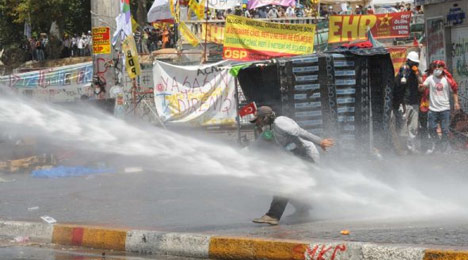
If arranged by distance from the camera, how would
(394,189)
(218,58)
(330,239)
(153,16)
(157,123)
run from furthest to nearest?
(153,16) → (218,58) → (157,123) → (394,189) → (330,239)

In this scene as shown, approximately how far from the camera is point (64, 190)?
1350 centimetres

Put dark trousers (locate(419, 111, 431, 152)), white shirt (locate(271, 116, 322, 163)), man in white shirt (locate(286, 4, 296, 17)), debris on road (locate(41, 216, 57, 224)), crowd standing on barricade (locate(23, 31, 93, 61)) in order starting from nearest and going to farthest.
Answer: white shirt (locate(271, 116, 322, 163)) < debris on road (locate(41, 216, 57, 224)) < dark trousers (locate(419, 111, 431, 152)) < man in white shirt (locate(286, 4, 296, 17)) < crowd standing on barricade (locate(23, 31, 93, 61))

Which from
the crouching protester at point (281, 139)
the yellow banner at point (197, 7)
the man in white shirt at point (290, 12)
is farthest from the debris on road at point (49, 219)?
the man in white shirt at point (290, 12)

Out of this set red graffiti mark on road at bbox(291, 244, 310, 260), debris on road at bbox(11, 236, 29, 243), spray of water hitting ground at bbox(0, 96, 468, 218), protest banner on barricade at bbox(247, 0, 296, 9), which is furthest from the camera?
protest banner on barricade at bbox(247, 0, 296, 9)

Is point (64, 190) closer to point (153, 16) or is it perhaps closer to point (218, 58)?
point (218, 58)

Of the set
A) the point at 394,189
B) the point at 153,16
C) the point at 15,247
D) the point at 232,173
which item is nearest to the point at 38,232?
the point at 15,247

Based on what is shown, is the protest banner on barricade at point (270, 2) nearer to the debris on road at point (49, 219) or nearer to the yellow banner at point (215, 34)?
the yellow banner at point (215, 34)

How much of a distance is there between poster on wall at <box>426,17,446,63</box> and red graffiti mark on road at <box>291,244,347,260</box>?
1206cm

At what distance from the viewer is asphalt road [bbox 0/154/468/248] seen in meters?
7.95

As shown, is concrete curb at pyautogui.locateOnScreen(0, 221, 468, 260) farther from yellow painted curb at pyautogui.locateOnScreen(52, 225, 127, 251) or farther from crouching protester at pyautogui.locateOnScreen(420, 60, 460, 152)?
crouching protester at pyautogui.locateOnScreen(420, 60, 460, 152)

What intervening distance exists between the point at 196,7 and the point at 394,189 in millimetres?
14210

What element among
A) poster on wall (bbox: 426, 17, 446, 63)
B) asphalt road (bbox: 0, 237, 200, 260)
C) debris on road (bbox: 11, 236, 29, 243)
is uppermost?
poster on wall (bbox: 426, 17, 446, 63)

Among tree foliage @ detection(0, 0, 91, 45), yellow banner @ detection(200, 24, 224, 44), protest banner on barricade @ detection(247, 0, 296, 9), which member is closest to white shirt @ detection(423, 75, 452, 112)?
yellow banner @ detection(200, 24, 224, 44)

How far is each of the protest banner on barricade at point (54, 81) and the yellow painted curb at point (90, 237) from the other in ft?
58.5
